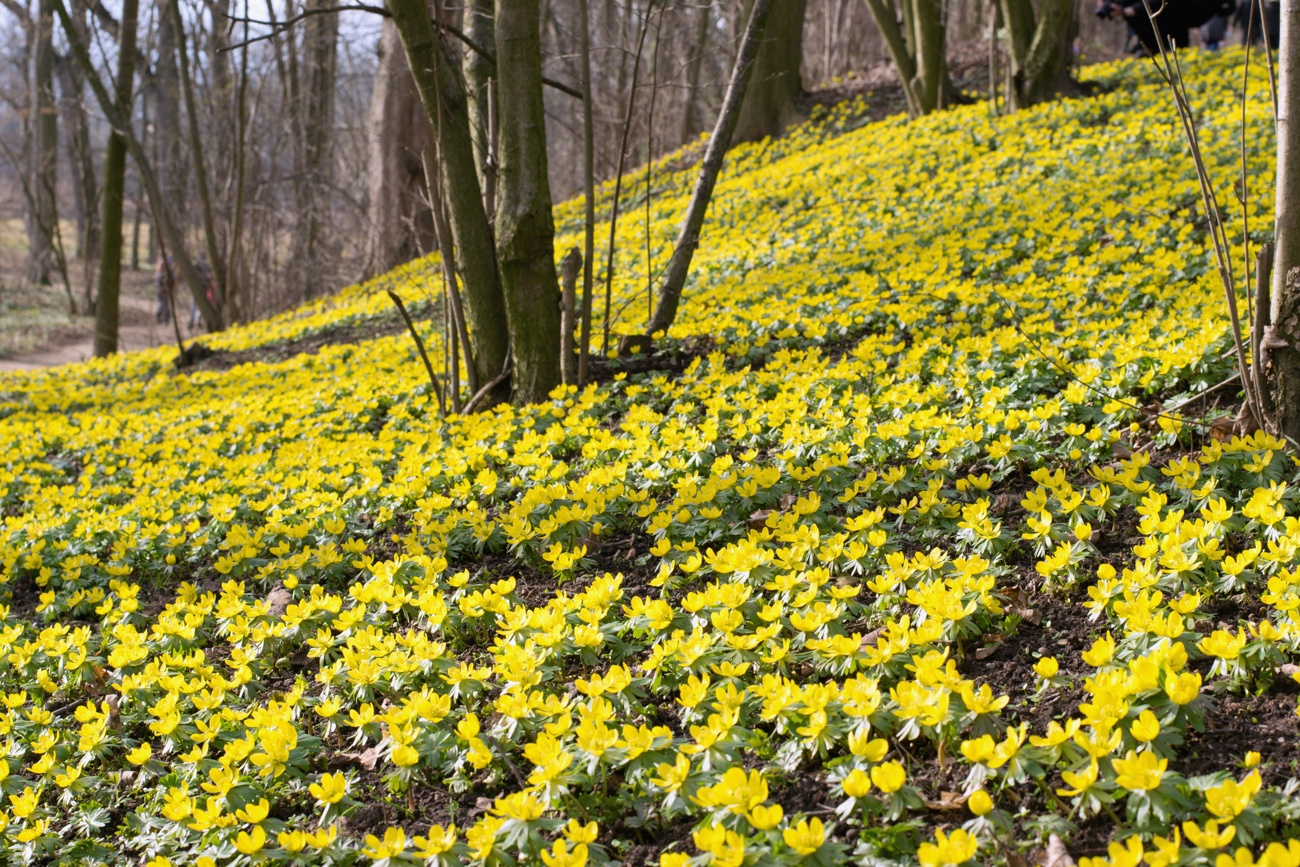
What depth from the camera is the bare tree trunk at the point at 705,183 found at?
18.1 feet

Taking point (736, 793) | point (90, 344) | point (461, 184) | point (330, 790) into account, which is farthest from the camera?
point (90, 344)

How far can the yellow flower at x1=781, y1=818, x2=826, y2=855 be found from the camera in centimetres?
177

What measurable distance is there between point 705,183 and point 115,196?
8225 mm

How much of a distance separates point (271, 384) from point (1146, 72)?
9.59 meters

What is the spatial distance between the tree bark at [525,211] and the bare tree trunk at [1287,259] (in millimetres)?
3182

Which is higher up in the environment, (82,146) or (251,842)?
(82,146)

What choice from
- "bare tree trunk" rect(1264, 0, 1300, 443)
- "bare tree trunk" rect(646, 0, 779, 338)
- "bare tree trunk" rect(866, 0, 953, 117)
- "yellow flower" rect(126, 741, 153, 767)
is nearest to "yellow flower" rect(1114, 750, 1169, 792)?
"bare tree trunk" rect(1264, 0, 1300, 443)

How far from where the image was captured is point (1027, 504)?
114 inches

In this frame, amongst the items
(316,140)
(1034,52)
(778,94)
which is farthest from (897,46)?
(316,140)

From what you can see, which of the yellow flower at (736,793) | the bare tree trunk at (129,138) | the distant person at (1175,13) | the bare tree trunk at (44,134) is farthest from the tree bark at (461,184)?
the bare tree trunk at (44,134)

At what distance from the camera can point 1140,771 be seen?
5.82 ft

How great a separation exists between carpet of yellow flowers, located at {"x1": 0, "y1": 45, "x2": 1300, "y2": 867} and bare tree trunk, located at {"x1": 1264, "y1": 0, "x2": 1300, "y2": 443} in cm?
20

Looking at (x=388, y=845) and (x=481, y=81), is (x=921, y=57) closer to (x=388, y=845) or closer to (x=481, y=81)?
(x=481, y=81)

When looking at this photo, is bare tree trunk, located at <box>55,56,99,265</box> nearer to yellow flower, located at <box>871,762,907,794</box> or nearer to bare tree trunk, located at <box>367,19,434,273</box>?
bare tree trunk, located at <box>367,19,434,273</box>
